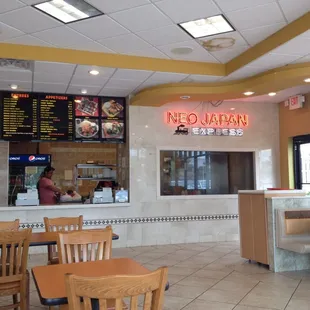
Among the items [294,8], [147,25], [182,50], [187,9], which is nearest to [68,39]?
[147,25]

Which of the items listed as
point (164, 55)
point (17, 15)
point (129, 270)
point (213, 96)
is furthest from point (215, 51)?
point (129, 270)

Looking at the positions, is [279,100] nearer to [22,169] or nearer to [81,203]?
[81,203]

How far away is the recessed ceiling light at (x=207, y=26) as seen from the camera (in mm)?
4539

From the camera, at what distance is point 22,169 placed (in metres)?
9.08

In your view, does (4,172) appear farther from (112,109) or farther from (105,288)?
(105,288)

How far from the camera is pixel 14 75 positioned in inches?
238

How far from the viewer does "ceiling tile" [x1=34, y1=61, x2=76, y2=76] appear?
5.45 m

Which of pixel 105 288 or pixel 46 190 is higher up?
pixel 46 190

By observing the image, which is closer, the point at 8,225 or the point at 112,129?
the point at 8,225

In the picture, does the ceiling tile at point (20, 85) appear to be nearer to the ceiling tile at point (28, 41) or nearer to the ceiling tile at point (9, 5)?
the ceiling tile at point (28, 41)

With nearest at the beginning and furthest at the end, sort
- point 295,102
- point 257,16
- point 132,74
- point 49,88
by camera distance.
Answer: point 257,16, point 132,74, point 49,88, point 295,102

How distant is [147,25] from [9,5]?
1579 millimetres

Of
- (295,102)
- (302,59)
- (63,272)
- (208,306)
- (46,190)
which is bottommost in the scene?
(208,306)

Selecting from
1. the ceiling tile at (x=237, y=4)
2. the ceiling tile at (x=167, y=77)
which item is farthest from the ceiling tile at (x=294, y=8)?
the ceiling tile at (x=167, y=77)
